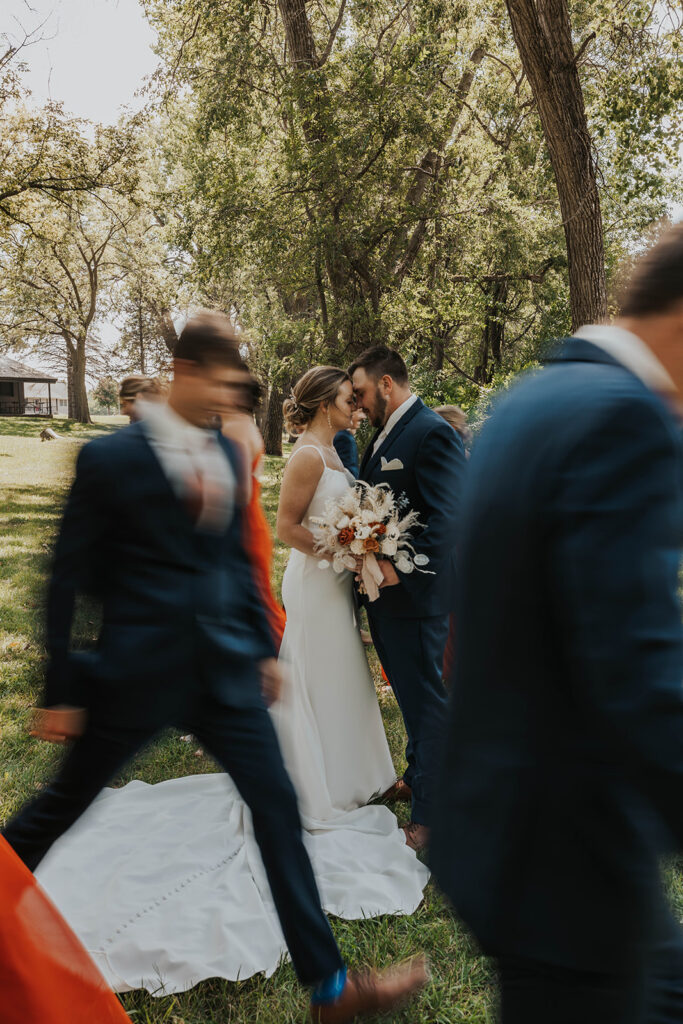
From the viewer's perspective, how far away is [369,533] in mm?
4098

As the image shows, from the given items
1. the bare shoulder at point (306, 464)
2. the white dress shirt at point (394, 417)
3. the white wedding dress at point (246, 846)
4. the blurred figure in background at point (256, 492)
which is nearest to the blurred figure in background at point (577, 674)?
the white wedding dress at point (246, 846)

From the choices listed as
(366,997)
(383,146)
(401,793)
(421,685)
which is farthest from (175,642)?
(383,146)

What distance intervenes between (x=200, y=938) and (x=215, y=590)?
5.53 ft

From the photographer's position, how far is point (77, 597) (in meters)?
2.49

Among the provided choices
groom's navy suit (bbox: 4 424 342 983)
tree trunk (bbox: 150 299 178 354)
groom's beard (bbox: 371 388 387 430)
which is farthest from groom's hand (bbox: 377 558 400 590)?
tree trunk (bbox: 150 299 178 354)

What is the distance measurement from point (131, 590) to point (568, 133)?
8290mm

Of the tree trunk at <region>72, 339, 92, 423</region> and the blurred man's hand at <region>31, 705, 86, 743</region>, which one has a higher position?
the tree trunk at <region>72, 339, 92, 423</region>

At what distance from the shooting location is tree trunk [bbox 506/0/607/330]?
8.62 metres

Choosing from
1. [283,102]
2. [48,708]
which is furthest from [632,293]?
[283,102]

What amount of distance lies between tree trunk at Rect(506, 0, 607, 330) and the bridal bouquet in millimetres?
5638

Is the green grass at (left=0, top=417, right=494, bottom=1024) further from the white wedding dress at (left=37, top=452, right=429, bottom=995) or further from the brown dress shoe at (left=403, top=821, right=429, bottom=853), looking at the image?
the brown dress shoe at (left=403, top=821, right=429, bottom=853)

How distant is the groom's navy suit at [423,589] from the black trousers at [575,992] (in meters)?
2.71

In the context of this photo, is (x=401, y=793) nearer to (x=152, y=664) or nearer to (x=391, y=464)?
(x=391, y=464)

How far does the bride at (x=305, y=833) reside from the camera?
10.6 feet
